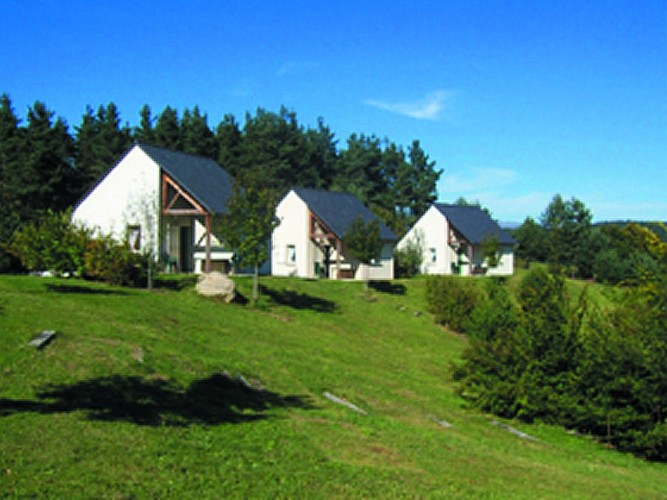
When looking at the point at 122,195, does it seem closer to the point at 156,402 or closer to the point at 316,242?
the point at 316,242

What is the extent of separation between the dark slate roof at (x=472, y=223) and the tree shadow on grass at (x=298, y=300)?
2518cm

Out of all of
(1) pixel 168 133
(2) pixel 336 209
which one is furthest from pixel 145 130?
(2) pixel 336 209

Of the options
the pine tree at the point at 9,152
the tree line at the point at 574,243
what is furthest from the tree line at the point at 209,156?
the tree line at the point at 574,243

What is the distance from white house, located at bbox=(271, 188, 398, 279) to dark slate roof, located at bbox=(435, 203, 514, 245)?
34.8 feet

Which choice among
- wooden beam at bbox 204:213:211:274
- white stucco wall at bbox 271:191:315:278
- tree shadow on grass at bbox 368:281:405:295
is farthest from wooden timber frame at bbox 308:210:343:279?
wooden beam at bbox 204:213:211:274

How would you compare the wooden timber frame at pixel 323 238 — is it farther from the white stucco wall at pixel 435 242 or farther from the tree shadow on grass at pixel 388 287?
the white stucco wall at pixel 435 242

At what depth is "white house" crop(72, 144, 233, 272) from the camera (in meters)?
33.3

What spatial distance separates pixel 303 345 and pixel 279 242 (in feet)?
82.4

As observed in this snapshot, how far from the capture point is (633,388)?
54.9 feet

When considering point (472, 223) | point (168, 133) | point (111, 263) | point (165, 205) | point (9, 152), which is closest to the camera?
point (111, 263)

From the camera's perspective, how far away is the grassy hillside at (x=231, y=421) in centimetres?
816

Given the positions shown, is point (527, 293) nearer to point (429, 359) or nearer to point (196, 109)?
point (429, 359)

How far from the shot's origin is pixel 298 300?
31.4 meters

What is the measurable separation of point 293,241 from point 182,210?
13015 mm
